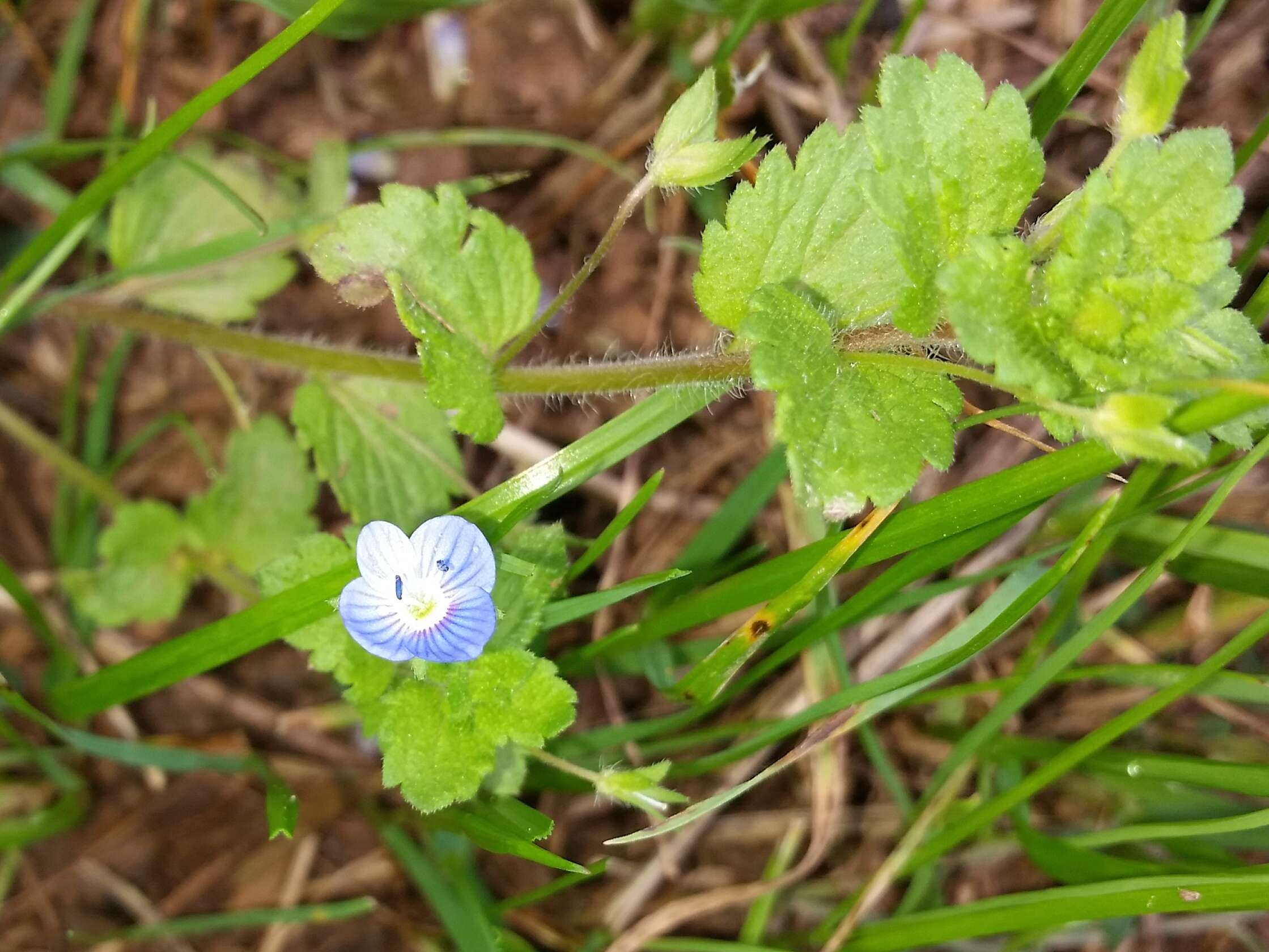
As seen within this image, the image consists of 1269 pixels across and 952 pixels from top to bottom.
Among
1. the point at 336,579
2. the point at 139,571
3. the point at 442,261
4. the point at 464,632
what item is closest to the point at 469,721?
the point at 464,632

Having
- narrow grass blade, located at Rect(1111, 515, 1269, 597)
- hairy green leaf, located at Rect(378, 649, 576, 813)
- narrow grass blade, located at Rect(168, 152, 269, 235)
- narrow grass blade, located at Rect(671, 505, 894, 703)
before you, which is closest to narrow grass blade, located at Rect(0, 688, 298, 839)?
hairy green leaf, located at Rect(378, 649, 576, 813)

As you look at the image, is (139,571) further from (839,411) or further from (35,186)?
(839,411)

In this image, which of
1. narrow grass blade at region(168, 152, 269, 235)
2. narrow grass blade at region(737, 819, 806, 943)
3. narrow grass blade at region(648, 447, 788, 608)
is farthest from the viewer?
narrow grass blade at region(737, 819, 806, 943)

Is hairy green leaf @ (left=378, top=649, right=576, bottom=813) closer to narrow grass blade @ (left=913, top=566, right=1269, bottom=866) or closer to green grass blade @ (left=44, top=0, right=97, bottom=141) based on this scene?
narrow grass blade @ (left=913, top=566, right=1269, bottom=866)

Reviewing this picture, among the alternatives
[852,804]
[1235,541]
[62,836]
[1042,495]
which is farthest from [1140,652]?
[62,836]

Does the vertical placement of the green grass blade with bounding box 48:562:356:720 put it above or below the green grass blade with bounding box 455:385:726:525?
below

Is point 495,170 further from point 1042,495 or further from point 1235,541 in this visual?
point 1235,541

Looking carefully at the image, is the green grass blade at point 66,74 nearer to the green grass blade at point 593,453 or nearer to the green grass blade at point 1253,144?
the green grass blade at point 593,453
